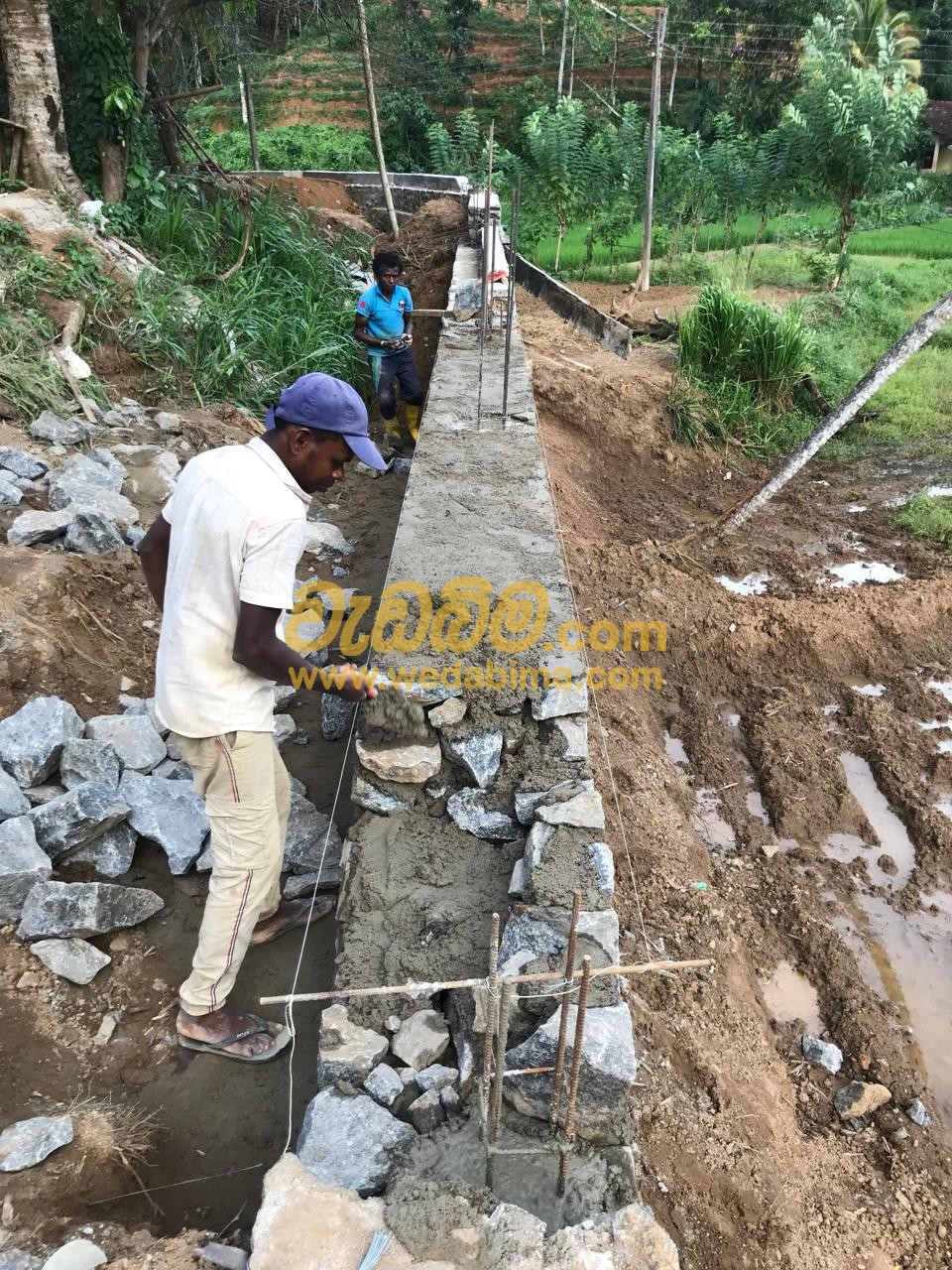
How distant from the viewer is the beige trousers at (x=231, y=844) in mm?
2246

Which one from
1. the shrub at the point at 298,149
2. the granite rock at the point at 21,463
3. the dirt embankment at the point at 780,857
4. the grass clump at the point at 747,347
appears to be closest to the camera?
the dirt embankment at the point at 780,857

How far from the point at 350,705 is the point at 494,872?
1447 mm

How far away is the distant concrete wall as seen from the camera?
8781mm

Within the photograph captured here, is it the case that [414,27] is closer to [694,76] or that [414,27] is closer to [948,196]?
[694,76]

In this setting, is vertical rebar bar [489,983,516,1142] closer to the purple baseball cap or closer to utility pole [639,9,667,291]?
the purple baseball cap

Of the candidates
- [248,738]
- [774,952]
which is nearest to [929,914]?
[774,952]

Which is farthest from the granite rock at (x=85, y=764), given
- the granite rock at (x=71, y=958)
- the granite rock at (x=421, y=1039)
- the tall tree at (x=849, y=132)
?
the tall tree at (x=849, y=132)

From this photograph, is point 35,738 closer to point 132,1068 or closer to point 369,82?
point 132,1068

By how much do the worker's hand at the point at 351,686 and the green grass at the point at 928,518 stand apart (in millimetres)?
5693

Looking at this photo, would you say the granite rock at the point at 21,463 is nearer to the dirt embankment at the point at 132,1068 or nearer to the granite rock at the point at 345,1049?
the dirt embankment at the point at 132,1068

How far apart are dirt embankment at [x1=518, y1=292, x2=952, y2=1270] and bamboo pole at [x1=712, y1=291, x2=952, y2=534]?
436 millimetres

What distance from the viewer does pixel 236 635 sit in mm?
2072

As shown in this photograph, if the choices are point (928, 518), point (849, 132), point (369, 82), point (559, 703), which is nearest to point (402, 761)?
point (559, 703)

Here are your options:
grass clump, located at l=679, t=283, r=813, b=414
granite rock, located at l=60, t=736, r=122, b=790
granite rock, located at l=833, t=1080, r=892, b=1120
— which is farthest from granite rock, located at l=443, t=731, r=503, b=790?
grass clump, located at l=679, t=283, r=813, b=414
